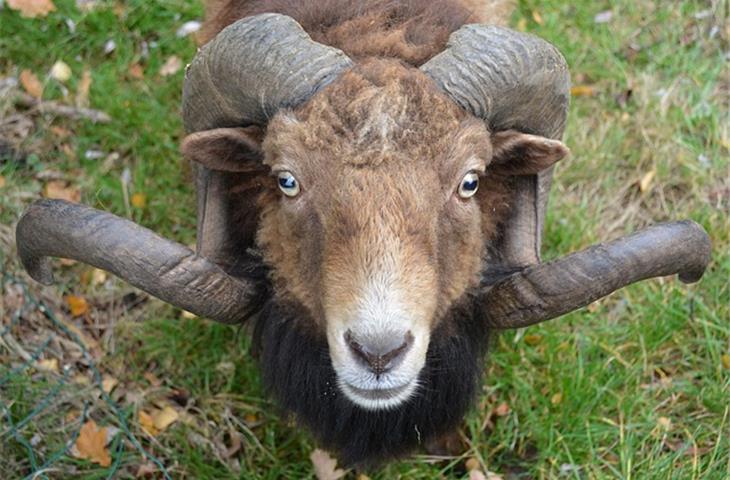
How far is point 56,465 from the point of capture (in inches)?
228

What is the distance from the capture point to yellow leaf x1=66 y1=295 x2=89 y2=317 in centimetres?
681

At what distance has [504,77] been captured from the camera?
4.32 m

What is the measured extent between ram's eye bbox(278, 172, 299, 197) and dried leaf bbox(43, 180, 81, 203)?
3.51 metres

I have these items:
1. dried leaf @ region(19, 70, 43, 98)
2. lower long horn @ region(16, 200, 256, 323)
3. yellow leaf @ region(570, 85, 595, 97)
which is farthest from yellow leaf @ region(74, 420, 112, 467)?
yellow leaf @ region(570, 85, 595, 97)

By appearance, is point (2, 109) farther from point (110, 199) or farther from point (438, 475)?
point (438, 475)

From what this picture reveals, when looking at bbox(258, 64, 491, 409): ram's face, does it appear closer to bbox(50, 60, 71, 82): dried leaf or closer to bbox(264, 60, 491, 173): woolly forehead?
bbox(264, 60, 491, 173): woolly forehead

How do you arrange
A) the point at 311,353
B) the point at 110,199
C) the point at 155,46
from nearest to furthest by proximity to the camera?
1. the point at 311,353
2. the point at 110,199
3. the point at 155,46

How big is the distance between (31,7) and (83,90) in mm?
889

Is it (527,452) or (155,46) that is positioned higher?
(155,46)

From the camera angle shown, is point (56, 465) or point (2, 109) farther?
point (2, 109)

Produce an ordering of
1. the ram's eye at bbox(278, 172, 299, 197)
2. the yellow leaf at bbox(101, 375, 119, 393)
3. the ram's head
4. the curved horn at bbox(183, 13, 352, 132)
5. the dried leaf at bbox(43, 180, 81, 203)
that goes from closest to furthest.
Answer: the ram's head → the curved horn at bbox(183, 13, 352, 132) → the ram's eye at bbox(278, 172, 299, 197) → the yellow leaf at bbox(101, 375, 119, 393) → the dried leaf at bbox(43, 180, 81, 203)

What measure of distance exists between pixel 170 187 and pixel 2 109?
162cm

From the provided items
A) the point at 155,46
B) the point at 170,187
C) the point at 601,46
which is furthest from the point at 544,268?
the point at 155,46

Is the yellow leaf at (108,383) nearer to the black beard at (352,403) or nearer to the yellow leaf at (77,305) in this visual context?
the yellow leaf at (77,305)
